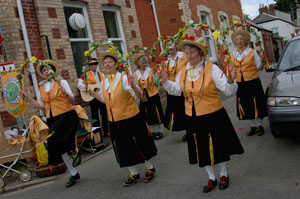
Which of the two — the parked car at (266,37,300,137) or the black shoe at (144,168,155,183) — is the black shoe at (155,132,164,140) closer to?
the black shoe at (144,168,155,183)

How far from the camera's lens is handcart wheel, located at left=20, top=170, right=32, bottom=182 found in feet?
18.5

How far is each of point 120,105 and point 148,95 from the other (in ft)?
8.72

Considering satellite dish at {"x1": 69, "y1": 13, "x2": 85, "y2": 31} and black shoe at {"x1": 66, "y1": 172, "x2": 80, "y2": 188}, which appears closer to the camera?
black shoe at {"x1": 66, "y1": 172, "x2": 80, "y2": 188}

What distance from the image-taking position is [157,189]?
168 inches

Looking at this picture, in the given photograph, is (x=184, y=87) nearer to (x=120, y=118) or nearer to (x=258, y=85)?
(x=120, y=118)

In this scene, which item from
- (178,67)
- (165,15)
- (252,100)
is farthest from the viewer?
(165,15)

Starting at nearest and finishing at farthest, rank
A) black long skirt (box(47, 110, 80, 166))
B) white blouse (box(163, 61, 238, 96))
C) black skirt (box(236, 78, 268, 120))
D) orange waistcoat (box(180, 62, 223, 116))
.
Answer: white blouse (box(163, 61, 238, 96)) → orange waistcoat (box(180, 62, 223, 116)) → black long skirt (box(47, 110, 80, 166)) → black skirt (box(236, 78, 268, 120))

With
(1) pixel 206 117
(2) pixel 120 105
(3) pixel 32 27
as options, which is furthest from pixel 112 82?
(3) pixel 32 27

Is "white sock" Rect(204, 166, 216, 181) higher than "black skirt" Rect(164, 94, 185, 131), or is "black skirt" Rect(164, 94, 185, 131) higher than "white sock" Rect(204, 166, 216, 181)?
"black skirt" Rect(164, 94, 185, 131)

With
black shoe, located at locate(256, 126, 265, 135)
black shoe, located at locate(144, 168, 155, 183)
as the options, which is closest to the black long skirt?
black shoe, located at locate(144, 168, 155, 183)

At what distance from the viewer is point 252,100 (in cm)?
587

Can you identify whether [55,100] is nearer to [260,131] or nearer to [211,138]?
[211,138]

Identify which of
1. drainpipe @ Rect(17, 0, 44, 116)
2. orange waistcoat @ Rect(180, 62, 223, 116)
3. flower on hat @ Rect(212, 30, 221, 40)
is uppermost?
drainpipe @ Rect(17, 0, 44, 116)

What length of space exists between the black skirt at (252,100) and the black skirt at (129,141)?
2.38 m
